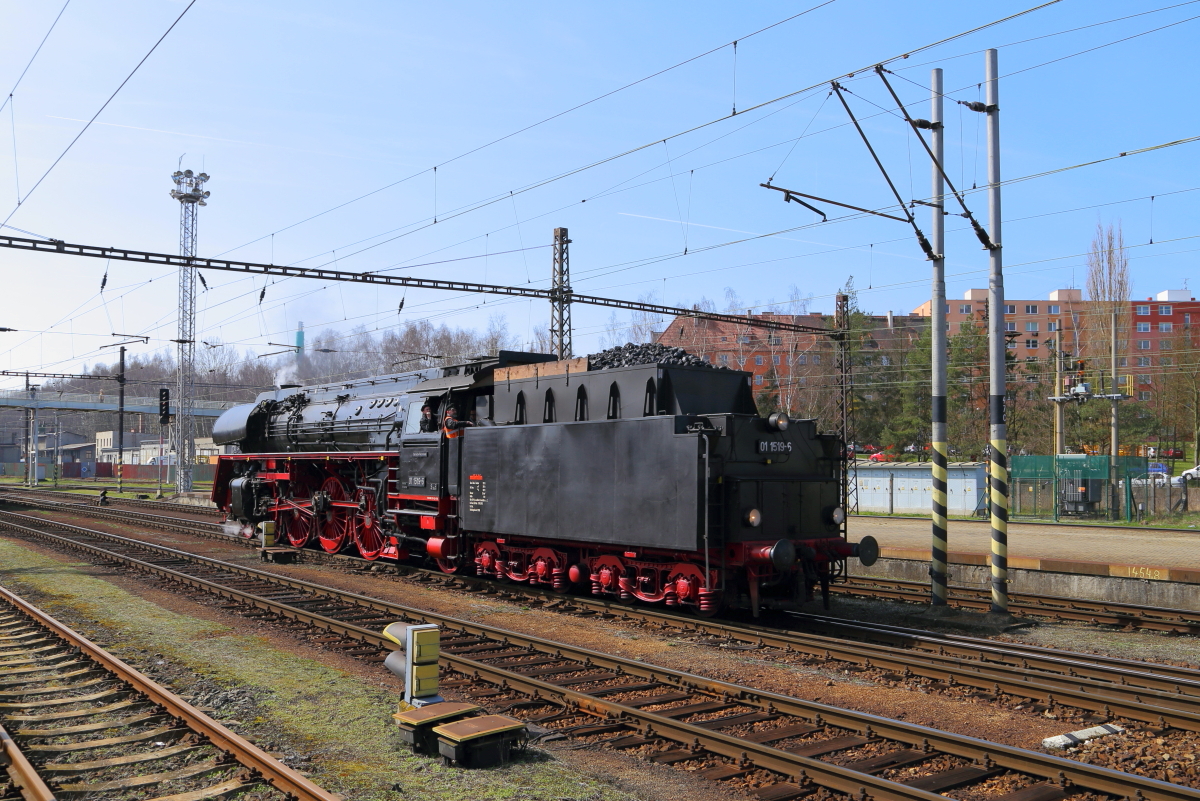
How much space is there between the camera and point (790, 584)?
10.9m

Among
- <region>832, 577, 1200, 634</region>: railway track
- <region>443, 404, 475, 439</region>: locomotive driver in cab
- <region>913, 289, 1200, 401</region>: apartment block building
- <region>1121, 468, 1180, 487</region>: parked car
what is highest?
<region>913, 289, 1200, 401</region>: apartment block building

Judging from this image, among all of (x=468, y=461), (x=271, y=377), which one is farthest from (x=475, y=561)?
(x=271, y=377)

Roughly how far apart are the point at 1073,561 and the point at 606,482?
854 centimetres

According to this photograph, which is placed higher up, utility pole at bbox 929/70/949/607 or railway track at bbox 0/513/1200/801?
utility pole at bbox 929/70/949/607

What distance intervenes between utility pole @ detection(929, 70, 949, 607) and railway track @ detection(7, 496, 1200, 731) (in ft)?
6.47

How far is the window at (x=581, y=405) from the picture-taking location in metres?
12.0

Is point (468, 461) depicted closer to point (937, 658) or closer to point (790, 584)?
point (790, 584)

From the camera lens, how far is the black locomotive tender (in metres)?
10.3

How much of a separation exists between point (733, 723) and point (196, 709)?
419 centimetres

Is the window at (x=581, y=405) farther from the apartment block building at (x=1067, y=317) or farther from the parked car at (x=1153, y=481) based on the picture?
the apartment block building at (x=1067, y=317)

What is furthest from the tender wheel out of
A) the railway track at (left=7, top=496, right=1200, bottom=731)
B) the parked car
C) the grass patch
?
the parked car

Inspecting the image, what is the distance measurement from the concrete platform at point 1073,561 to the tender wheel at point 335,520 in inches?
407

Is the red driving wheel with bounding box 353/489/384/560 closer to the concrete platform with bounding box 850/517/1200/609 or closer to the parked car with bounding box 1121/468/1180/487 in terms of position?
the concrete platform with bounding box 850/517/1200/609

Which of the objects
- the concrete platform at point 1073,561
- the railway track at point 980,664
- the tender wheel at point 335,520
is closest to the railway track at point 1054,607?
the concrete platform at point 1073,561
